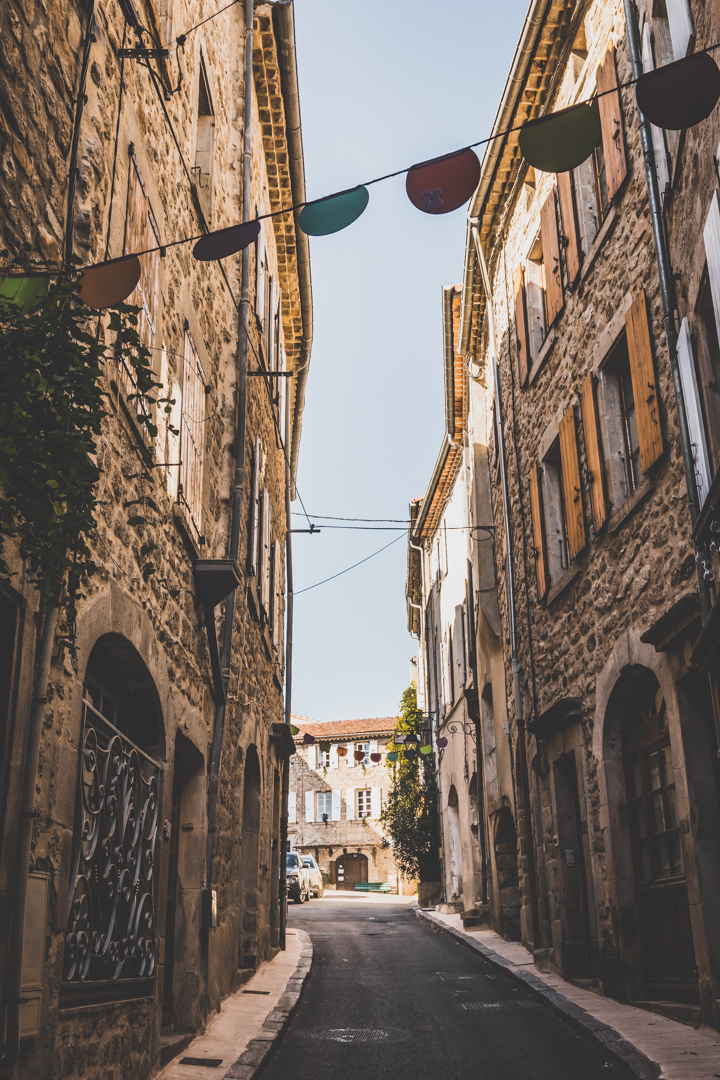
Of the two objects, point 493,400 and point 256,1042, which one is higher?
point 493,400

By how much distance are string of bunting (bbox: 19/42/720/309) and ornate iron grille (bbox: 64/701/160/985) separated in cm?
204

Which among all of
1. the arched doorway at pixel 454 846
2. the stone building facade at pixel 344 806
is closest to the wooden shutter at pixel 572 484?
the arched doorway at pixel 454 846

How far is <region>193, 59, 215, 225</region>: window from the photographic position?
8805 mm

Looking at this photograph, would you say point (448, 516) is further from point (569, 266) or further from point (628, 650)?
point (628, 650)

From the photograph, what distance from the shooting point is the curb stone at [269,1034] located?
19.0 ft

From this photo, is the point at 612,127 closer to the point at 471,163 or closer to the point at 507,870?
the point at 471,163

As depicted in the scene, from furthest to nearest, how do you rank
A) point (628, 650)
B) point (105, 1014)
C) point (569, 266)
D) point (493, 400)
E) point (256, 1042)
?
point (493, 400) < point (569, 266) < point (628, 650) < point (256, 1042) < point (105, 1014)

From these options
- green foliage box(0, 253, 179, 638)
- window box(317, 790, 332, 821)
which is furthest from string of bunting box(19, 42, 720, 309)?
window box(317, 790, 332, 821)

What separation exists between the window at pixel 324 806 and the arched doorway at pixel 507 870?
3454 centimetres

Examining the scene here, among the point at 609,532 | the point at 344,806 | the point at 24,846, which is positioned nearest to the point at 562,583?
the point at 609,532

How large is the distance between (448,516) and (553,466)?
11949 millimetres

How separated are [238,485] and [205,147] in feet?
10.7

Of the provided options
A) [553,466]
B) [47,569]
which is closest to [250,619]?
[553,466]

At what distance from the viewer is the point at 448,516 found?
22.9 meters
